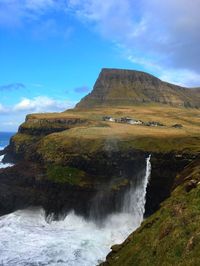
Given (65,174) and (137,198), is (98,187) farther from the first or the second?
(137,198)

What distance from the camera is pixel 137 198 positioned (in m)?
62.9

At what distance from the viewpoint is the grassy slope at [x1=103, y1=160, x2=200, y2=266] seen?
1066 inches

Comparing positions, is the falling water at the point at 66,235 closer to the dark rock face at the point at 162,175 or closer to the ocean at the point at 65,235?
the ocean at the point at 65,235

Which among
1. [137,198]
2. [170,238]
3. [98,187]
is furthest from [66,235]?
[170,238]

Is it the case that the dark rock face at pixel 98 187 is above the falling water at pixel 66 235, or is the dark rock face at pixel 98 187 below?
above

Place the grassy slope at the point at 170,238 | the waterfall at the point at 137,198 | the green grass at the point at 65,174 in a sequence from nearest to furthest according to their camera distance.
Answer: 1. the grassy slope at the point at 170,238
2. the waterfall at the point at 137,198
3. the green grass at the point at 65,174

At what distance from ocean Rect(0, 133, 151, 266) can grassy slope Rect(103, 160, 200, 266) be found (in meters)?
12.4

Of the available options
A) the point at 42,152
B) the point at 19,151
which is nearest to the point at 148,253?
the point at 42,152

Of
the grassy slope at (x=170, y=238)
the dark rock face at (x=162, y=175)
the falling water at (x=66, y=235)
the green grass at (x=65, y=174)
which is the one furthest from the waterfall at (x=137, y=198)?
the grassy slope at (x=170, y=238)

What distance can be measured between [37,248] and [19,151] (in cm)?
5793

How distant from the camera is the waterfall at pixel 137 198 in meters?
60.9

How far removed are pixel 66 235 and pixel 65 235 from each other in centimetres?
12

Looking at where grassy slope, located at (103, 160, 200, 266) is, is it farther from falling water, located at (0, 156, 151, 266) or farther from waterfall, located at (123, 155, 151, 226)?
waterfall, located at (123, 155, 151, 226)

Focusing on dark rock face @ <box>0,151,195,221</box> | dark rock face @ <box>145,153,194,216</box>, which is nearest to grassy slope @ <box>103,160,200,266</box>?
dark rock face @ <box>145,153,194,216</box>
